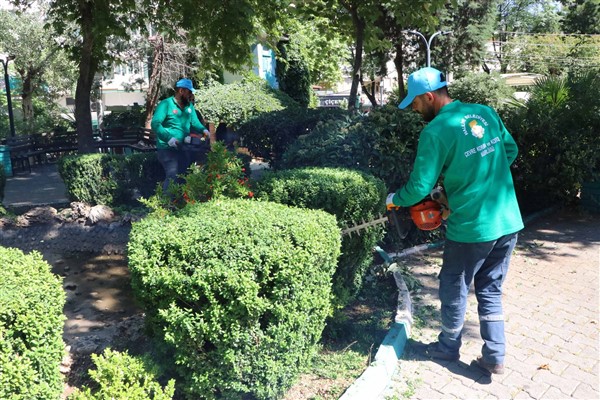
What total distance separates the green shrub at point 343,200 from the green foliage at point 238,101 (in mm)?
10019

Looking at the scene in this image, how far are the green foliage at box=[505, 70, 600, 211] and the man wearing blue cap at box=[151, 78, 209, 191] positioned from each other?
4.67 m

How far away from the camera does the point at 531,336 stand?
4441 millimetres

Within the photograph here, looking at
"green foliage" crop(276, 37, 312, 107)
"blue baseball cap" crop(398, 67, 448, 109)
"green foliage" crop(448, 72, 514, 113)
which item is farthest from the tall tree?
"blue baseball cap" crop(398, 67, 448, 109)

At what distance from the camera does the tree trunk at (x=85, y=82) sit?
9.20 m

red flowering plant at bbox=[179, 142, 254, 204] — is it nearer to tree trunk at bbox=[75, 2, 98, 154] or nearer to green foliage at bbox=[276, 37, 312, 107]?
tree trunk at bbox=[75, 2, 98, 154]

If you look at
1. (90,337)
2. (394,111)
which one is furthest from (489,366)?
(394,111)

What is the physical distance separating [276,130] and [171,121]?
7.74 feet

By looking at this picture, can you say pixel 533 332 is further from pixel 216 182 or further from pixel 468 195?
pixel 216 182

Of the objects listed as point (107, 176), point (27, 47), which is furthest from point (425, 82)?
point (27, 47)

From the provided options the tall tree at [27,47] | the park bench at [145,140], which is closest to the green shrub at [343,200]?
the park bench at [145,140]

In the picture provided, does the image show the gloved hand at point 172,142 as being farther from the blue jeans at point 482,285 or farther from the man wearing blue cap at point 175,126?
the blue jeans at point 482,285

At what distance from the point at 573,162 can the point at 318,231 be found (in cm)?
576

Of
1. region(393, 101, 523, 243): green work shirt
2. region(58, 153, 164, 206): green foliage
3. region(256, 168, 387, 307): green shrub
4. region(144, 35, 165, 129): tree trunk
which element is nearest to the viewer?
region(393, 101, 523, 243): green work shirt

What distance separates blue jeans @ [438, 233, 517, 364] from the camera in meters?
3.75
